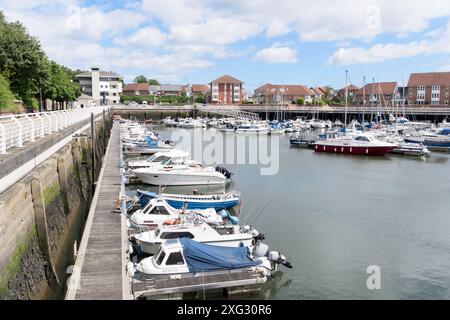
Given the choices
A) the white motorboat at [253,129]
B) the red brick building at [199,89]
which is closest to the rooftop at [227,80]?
the red brick building at [199,89]

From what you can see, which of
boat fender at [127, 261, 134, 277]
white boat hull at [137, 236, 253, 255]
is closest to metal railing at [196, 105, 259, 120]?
white boat hull at [137, 236, 253, 255]

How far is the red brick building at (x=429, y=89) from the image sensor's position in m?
119

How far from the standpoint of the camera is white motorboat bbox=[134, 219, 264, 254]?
54.7 ft

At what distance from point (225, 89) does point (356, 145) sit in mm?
106459

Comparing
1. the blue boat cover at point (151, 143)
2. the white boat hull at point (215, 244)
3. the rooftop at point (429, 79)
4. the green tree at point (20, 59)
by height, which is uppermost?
the rooftop at point (429, 79)

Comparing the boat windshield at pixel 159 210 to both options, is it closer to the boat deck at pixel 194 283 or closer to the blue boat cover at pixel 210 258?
the blue boat cover at pixel 210 258

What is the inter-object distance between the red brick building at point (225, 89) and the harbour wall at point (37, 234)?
447ft

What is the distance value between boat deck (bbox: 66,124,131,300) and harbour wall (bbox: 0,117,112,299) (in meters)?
1.12

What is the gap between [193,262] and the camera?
14281 mm

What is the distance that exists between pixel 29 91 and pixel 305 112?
8141cm

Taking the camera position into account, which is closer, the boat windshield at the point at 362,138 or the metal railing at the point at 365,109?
the boat windshield at the point at 362,138
